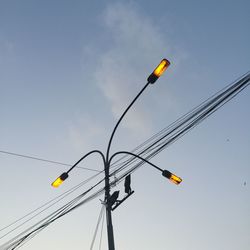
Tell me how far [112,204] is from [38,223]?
3219 millimetres

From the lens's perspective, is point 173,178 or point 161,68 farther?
point 173,178

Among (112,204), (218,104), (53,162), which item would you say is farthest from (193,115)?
(53,162)

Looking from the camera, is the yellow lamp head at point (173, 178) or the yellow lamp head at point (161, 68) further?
the yellow lamp head at point (173, 178)

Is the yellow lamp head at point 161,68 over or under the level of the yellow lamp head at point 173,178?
over

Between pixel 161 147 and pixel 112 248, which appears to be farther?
pixel 161 147

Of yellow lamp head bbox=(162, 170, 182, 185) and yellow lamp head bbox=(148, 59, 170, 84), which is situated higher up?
yellow lamp head bbox=(148, 59, 170, 84)

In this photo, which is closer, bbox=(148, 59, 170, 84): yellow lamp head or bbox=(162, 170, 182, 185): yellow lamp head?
bbox=(148, 59, 170, 84): yellow lamp head

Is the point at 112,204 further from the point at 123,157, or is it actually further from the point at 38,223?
the point at 38,223

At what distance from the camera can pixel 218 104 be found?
720cm

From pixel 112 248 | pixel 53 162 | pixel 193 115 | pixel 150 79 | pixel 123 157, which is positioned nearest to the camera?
pixel 112 248

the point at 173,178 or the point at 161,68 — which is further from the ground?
the point at 161,68

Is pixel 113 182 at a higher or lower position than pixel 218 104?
lower

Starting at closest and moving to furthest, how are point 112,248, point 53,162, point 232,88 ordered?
point 112,248 < point 232,88 < point 53,162

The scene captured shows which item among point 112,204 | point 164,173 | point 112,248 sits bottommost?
point 112,248
